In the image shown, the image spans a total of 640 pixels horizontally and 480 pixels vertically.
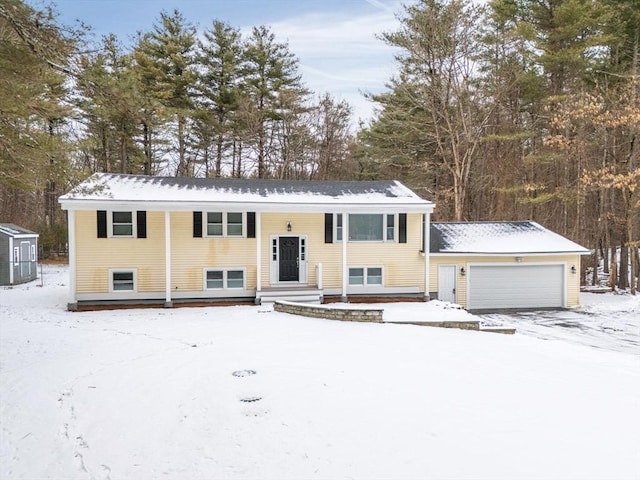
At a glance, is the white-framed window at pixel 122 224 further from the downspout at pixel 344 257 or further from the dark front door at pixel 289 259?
the downspout at pixel 344 257

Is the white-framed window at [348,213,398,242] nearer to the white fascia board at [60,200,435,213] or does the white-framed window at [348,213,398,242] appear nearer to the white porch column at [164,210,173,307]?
the white fascia board at [60,200,435,213]

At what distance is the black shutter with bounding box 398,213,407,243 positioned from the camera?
1555 cm

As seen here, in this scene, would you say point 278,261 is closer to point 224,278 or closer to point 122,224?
point 224,278

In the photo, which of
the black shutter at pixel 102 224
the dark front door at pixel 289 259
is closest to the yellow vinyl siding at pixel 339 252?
the dark front door at pixel 289 259

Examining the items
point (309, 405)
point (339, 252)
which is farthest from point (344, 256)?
point (309, 405)

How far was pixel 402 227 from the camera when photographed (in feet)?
51.1

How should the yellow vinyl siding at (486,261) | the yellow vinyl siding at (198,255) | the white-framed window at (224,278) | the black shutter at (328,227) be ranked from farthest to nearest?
1. the yellow vinyl siding at (486,261)
2. the black shutter at (328,227)
3. the white-framed window at (224,278)
4. the yellow vinyl siding at (198,255)

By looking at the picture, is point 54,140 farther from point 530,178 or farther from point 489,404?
point 530,178

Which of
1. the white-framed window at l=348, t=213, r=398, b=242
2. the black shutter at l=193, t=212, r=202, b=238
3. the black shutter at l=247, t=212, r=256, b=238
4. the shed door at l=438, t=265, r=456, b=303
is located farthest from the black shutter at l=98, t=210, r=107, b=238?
the shed door at l=438, t=265, r=456, b=303

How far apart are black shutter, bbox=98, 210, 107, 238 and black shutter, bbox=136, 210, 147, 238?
96 centimetres

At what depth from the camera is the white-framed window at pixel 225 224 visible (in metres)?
14.7

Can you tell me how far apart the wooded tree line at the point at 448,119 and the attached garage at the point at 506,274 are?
3.56 metres

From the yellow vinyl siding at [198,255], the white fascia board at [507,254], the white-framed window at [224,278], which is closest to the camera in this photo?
the yellow vinyl siding at [198,255]

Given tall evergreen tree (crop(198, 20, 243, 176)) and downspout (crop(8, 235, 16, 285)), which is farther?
tall evergreen tree (crop(198, 20, 243, 176))
